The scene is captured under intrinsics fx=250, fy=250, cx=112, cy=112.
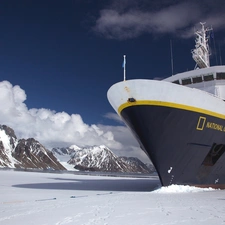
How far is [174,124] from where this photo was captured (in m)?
Result: 12.1

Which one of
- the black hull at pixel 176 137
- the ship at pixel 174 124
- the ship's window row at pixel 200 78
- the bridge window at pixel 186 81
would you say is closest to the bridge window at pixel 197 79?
the ship's window row at pixel 200 78

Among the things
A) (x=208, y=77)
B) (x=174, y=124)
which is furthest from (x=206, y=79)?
(x=174, y=124)

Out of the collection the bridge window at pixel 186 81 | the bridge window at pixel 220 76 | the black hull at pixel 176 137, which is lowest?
the black hull at pixel 176 137

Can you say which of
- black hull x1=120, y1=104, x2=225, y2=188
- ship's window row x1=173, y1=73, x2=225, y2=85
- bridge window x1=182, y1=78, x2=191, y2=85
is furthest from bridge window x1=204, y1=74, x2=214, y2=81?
black hull x1=120, y1=104, x2=225, y2=188

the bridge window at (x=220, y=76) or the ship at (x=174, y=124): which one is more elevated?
the bridge window at (x=220, y=76)

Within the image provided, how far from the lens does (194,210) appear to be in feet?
23.1

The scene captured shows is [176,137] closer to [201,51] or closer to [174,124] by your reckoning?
[174,124]

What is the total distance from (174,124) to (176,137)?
2.12 feet

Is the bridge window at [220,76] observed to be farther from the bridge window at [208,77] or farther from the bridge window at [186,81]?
the bridge window at [186,81]

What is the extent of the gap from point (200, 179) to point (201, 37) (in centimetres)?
1389

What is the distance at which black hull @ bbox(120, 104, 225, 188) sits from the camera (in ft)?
39.4

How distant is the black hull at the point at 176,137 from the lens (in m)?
12.0

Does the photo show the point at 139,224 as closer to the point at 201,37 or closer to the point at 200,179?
the point at 200,179

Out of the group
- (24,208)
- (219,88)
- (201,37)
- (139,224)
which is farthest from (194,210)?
(201,37)
